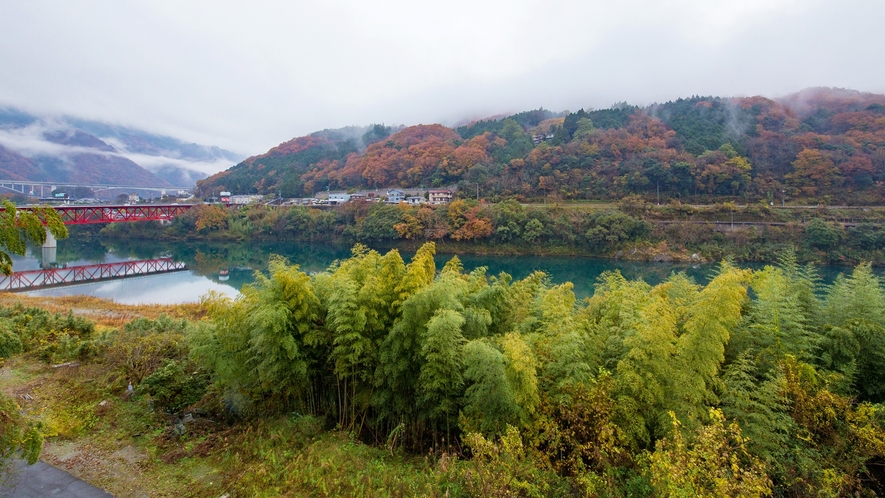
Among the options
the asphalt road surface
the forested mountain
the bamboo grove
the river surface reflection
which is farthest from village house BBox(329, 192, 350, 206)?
the asphalt road surface

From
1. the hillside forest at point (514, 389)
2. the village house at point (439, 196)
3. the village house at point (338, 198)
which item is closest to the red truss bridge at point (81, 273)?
the hillside forest at point (514, 389)

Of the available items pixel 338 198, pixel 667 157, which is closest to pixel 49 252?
pixel 338 198

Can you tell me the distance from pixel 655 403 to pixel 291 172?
5957 centimetres

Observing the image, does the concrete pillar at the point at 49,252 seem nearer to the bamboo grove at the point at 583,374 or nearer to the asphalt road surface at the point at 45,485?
the asphalt road surface at the point at 45,485

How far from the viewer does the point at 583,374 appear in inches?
165

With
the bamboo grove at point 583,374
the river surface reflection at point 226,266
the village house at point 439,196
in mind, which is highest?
the village house at point 439,196

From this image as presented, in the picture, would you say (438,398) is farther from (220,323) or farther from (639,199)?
(639,199)

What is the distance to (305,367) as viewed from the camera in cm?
476

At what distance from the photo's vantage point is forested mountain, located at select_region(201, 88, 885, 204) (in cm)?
3041

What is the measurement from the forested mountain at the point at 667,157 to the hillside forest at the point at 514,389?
3019cm

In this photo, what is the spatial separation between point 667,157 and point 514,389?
1397 inches

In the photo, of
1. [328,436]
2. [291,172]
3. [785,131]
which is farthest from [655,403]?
[291,172]

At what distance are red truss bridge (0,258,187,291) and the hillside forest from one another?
16899 mm

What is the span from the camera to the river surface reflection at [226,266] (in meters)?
18.1
